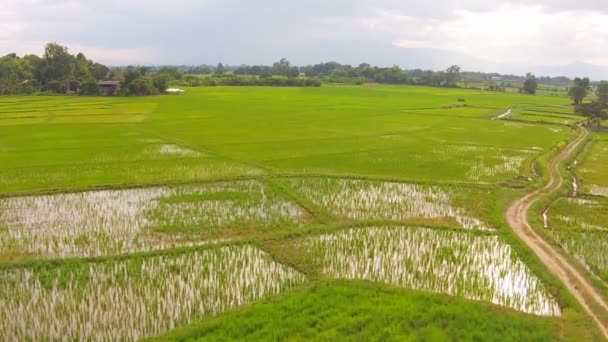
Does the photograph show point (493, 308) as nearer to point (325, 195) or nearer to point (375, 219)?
point (375, 219)

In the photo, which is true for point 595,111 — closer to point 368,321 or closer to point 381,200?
point 381,200

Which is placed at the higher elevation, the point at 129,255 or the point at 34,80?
the point at 34,80

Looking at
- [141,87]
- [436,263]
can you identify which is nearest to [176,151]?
[436,263]

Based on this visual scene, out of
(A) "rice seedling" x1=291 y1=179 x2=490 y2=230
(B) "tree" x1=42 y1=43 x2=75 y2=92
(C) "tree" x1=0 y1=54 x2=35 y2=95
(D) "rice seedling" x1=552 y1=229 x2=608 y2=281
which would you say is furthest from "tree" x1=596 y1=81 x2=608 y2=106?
(C) "tree" x1=0 y1=54 x2=35 y2=95

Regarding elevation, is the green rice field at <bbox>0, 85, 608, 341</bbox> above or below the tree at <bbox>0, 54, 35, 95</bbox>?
below

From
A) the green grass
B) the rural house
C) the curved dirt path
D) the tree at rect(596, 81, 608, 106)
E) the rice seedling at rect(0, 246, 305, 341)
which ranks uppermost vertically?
the tree at rect(596, 81, 608, 106)

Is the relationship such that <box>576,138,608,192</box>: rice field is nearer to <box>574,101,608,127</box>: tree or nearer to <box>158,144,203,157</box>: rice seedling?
<box>574,101,608,127</box>: tree

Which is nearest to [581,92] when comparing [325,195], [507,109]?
[507,109]
